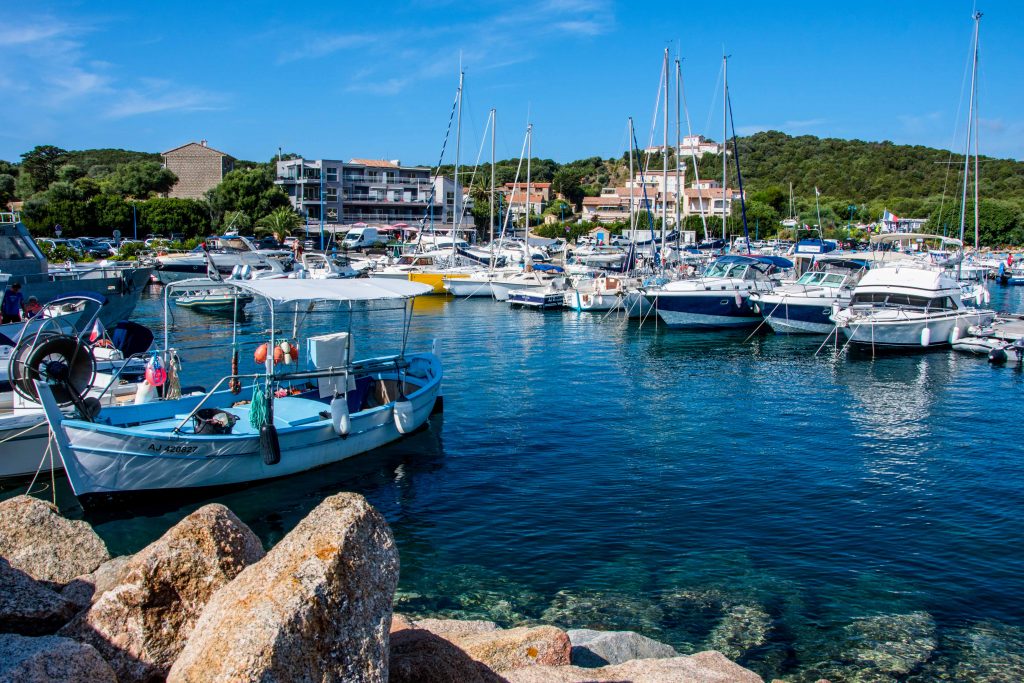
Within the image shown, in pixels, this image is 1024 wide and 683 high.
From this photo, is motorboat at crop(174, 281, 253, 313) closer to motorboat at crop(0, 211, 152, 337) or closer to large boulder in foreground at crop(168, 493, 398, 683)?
motorboat at crop(0, 211, 152, 337)

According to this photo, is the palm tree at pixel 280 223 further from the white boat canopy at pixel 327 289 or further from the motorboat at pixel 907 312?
the white boat canopy at pixel 327 289

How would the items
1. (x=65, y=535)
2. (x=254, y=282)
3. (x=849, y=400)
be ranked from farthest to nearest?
(x=849, y=400) → (x=254, y=282) → (x=65, y=535)

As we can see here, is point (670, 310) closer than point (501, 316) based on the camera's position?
Yes

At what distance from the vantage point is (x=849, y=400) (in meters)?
25.7

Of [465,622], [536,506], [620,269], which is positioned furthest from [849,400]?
[620,269]

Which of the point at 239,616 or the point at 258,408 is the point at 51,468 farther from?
the point at 239,616

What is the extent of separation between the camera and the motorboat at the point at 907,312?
33.8 metres

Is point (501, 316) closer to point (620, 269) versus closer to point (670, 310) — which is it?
point (670, 310)

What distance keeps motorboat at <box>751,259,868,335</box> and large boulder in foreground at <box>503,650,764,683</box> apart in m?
32.4

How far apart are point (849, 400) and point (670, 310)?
52.9 ft

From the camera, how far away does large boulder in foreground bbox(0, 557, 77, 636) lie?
6488 mm

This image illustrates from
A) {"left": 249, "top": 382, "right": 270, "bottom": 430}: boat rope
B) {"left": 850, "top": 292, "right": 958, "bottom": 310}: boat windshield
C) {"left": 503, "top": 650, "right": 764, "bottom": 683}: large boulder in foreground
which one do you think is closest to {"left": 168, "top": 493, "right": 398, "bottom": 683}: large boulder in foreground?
{"left": 503, "top": 650, "right": 764, "bottom": 683}: large boulder in foreground

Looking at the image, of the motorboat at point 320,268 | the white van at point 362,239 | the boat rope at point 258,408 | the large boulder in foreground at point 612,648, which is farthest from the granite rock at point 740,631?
the white van at point 362,239

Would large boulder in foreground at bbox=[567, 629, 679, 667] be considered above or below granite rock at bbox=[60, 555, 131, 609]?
below
